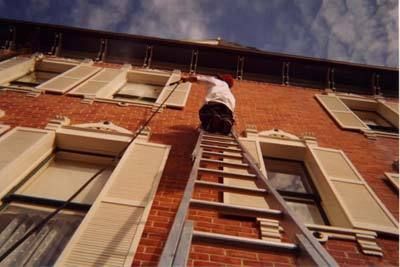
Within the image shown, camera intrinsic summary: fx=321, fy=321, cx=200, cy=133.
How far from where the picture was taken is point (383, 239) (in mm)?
3738

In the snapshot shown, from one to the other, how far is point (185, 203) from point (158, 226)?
5.30ft

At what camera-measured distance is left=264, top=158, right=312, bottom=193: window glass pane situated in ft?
16.7

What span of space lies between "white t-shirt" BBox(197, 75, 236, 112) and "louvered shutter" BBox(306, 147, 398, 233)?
5.60 feet

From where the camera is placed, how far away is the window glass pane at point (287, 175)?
509 centimetres

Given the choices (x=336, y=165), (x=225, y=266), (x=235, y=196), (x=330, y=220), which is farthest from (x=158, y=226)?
(x=336, y=165)

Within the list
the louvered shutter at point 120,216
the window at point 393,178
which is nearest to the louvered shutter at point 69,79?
the louvered shutter at point 120,216

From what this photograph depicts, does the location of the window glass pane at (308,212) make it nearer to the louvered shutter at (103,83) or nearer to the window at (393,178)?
the window at (393,178)

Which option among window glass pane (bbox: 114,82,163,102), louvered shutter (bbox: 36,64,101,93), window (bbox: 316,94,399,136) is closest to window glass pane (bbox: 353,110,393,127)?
window (bbox: 316,94,399,136)

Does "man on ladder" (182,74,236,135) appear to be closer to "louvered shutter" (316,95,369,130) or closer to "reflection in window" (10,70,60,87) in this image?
"louvered shutter" (316,95,369,130)

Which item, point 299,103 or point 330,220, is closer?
point 330,220

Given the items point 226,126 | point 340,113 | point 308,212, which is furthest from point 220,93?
point 340,113

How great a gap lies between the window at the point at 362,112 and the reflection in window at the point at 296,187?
185 centimetres

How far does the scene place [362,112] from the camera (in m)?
8.43

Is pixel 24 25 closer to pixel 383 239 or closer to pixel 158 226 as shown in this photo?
pixel 158 226
